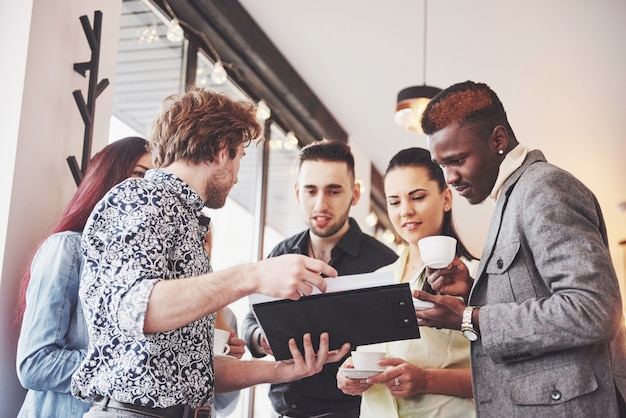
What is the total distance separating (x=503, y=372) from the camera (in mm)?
→ 1461

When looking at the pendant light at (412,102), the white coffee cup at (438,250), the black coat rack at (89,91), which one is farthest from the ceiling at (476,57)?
the white coffee cup at (438,250)

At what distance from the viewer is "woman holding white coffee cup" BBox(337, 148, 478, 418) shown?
1854 mm

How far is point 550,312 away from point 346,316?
0.47 meters

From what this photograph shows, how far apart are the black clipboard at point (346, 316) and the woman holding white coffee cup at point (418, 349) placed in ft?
0.29

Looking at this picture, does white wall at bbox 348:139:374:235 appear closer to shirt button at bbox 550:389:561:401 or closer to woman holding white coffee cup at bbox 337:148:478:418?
woman holding white coffee cup at bbox 337:148:478:418

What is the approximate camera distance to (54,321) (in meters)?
1.89

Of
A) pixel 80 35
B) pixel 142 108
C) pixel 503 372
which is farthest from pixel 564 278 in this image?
A: pixel 142 108

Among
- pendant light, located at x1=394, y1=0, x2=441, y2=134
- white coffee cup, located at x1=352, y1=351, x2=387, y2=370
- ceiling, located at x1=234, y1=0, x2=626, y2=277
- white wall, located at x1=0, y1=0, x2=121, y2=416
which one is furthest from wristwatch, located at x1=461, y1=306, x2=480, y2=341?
ceiling, located at x1=234, y1=0, x2=626, y2=277

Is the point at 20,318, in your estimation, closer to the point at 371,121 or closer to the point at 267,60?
the point at 267,60

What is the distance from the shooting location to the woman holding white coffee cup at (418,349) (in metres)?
1.85

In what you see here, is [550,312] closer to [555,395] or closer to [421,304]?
[555,395]

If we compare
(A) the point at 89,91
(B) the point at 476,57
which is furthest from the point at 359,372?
(B) the point at 476,57

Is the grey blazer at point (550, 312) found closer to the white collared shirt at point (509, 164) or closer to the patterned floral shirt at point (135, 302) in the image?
the white collared shirt at point (509, 164)

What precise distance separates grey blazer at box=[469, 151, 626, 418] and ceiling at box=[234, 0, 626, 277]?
294 cm
